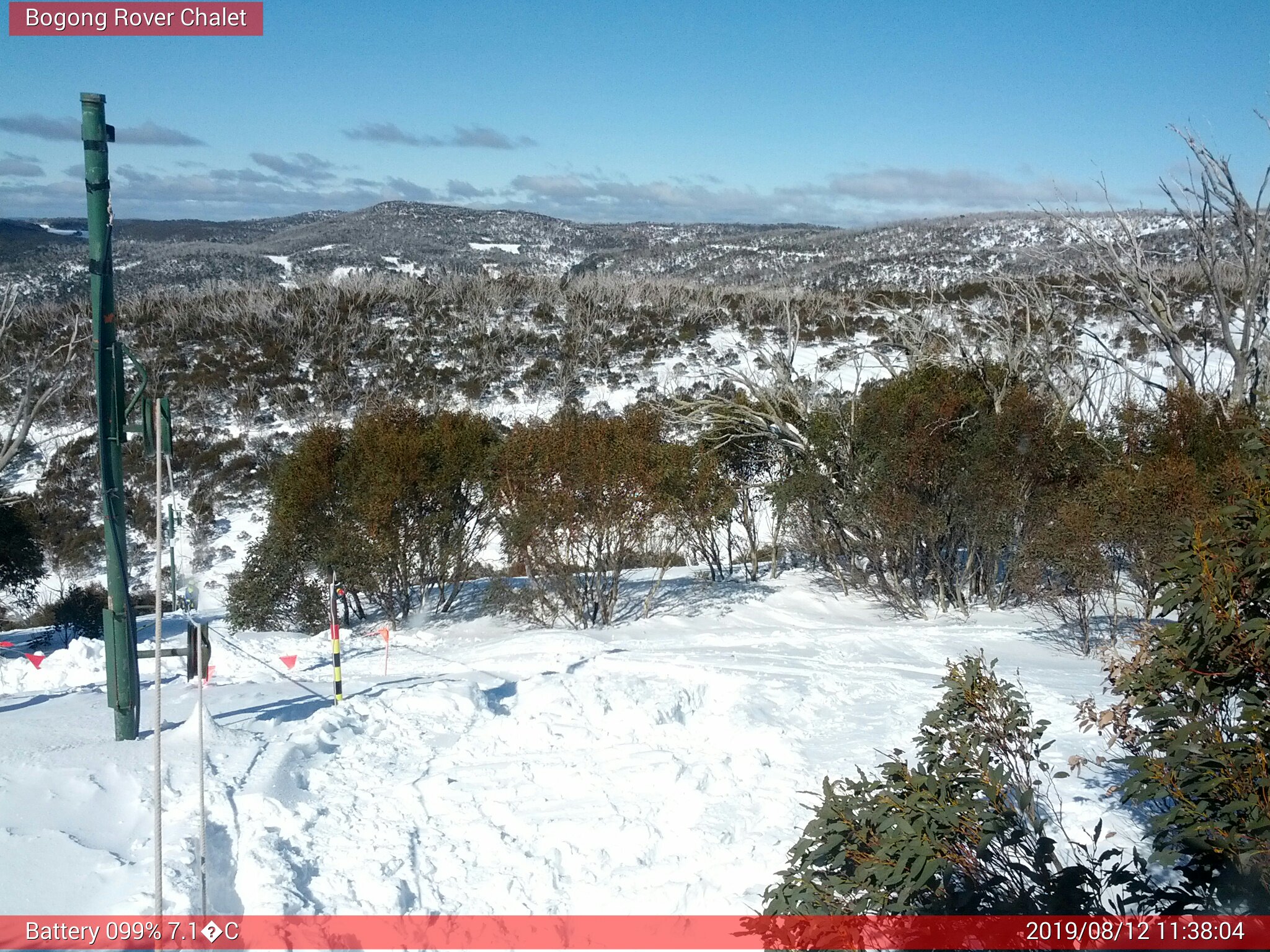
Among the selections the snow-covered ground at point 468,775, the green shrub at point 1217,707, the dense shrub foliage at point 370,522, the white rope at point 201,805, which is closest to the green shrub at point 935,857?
the green shrub at point 1217,707

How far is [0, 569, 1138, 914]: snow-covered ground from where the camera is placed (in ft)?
16.6

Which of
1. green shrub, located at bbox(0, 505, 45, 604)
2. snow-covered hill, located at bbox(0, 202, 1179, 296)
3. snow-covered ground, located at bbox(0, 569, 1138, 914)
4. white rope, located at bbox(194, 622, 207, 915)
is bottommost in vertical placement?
green shrub, located at bbox(0, 505, 45, 604)

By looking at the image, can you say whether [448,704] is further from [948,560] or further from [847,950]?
[948,560]

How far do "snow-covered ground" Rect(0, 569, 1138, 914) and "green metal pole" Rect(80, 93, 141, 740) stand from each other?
1.34ft

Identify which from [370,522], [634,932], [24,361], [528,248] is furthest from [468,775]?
[528,248]

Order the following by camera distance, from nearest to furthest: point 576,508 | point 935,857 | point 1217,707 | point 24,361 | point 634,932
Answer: point 935,857 < point 1217,707 < point 634,932 < point 576,508 < point 24,361

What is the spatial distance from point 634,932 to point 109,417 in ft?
16.9

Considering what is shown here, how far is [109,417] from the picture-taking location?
22.4 feet

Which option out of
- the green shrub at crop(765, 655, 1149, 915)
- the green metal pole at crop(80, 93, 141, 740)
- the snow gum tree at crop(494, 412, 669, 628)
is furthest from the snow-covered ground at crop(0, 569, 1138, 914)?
the snow gum tree at crop(494, 412, 669, 628)

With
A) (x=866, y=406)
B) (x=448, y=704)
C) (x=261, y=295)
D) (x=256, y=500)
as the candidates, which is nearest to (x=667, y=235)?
(x=261, y=295)

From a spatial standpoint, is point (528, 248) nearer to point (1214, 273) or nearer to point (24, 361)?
point (24, 361)

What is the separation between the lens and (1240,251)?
54.5ft

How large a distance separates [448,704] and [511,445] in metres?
8.16

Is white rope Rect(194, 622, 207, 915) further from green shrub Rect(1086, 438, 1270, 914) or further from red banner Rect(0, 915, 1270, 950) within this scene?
green shrub Rect(1086, 438, 1270, 914)
